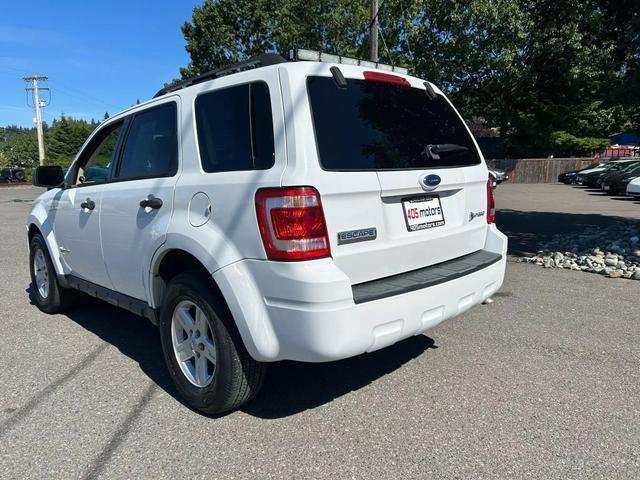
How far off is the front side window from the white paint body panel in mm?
908

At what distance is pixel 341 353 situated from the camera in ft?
8.23

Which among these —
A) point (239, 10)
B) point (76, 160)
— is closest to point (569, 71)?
point (239, 10)

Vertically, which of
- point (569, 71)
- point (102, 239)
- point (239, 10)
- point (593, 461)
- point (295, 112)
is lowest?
point (593, 461)

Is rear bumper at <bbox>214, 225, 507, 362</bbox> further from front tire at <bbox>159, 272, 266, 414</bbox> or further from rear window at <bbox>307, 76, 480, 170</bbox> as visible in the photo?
rear window at <bbox>307, 76, 480, 170</bbox>

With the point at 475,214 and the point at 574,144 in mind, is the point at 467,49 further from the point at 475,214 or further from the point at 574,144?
the point at 475,214

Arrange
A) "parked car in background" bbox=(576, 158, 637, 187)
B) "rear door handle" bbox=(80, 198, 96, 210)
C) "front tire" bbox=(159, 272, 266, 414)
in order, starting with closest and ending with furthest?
"front tire" bbox=(159, 272, 266, 414) < "rear door handle" bbox=(80, 198, 96, 210) < "parked car in background" bbox=(576, 158, 637, 187)

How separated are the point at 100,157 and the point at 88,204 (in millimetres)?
594

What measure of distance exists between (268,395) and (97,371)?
4.58 ft

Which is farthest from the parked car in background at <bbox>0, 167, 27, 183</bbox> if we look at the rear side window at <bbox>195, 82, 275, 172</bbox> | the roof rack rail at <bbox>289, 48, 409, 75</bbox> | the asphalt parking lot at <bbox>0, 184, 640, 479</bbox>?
the roof rack rail at <bbox>289, 48, 409, 75</bbox>

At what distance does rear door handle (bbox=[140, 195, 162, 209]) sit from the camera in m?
3.17

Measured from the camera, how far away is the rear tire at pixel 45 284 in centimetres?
491

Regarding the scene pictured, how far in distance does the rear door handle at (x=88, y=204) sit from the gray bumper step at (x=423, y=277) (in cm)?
241

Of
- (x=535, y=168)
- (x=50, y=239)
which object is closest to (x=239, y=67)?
(x=50, y=239)

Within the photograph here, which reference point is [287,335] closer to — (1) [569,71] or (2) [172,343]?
(2) [172,343]
